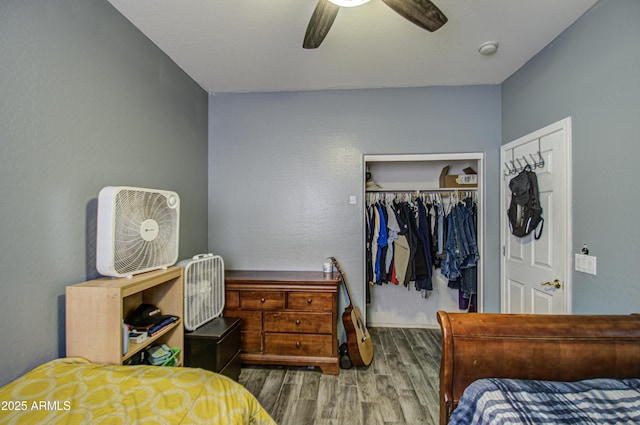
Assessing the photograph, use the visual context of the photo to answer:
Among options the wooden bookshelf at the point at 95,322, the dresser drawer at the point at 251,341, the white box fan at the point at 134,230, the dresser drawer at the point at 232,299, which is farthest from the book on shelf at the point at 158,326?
the dresser drawer at the point at 251,341

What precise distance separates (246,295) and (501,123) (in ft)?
9.32

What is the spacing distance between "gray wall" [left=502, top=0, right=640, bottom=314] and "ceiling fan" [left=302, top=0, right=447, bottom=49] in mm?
966

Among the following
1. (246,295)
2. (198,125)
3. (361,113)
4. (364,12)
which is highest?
(364,12)

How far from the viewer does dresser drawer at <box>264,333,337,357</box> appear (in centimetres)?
210

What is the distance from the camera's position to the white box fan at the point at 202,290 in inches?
68.1

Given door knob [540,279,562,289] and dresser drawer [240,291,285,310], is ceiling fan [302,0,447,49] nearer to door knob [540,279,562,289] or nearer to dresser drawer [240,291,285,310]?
door knob [540,279,562,289]

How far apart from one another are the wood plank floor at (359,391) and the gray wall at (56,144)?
51.5 inches

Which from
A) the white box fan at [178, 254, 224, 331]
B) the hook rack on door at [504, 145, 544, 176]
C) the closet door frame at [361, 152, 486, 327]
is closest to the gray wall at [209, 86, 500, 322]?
the closet door frame at [361, 152, 486, 327]

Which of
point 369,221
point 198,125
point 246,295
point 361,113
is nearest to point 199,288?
point 246,295

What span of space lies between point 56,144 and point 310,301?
1839mm

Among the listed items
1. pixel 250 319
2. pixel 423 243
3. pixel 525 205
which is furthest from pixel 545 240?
pixel 250 319

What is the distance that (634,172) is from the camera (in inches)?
48.9

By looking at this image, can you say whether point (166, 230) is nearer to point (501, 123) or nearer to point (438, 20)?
point (438, 20)

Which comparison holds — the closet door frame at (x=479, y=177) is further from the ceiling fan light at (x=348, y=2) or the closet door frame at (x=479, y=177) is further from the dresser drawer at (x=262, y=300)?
the ceiling fan light at (x=348, y=2)
